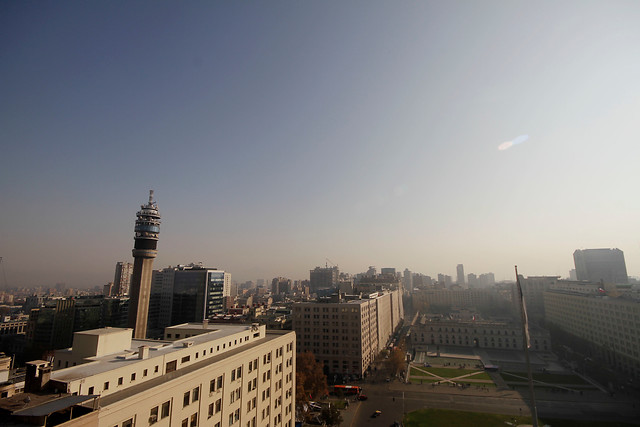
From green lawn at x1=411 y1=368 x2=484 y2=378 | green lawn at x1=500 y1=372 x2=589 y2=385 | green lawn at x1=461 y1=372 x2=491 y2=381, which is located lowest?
green lawn at x1=411 y1=368 x2=484 y2=378

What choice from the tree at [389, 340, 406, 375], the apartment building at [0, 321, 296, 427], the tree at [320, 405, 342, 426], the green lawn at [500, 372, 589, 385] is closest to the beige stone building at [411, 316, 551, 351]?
the green lawn at [500, 372, 589, 385]

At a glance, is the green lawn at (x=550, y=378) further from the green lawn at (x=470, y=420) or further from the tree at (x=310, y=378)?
the tree at (x=310, y=378)

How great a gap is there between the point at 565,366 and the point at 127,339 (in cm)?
10509

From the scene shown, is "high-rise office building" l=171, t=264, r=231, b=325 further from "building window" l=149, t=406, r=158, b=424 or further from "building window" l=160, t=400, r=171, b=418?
"building window" l=149, t=406, r=158, b=424

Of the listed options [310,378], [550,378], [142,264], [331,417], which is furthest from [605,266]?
[142,264]

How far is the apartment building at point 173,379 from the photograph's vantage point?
1981cm

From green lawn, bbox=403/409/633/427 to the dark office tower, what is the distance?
86.7 m

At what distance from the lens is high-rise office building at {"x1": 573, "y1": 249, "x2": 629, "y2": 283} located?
187 meters

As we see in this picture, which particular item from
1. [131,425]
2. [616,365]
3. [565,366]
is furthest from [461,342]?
[131,425]

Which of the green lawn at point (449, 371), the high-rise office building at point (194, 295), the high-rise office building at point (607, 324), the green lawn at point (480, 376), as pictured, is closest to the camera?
the high-rise office building at point (607, 324)

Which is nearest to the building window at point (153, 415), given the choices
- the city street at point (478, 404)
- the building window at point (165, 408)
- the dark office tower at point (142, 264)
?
the building window at point (165, 408)

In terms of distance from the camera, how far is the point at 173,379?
2506cm

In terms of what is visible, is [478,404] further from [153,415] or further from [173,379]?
[153,415]

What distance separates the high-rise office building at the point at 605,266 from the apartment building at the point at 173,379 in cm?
21910
